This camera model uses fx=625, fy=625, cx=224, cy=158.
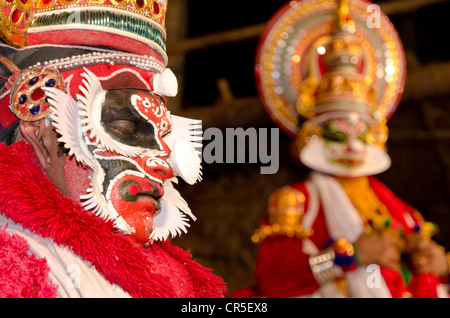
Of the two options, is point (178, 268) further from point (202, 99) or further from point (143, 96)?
point (202, 99)

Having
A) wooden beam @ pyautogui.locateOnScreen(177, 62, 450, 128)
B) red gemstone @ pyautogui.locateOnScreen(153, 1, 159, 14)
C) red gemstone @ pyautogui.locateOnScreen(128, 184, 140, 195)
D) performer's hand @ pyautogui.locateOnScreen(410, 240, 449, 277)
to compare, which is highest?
wooden beam @ pyautogui.locateOnScreen(177, 62, 450, 128)

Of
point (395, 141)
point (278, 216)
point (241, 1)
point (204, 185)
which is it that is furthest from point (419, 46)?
point (278, 216)

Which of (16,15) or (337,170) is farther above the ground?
(337,170)

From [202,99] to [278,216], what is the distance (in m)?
2.81

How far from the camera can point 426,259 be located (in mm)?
2564

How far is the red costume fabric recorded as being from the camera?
2426mm

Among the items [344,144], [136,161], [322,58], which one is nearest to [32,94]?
[136,161]

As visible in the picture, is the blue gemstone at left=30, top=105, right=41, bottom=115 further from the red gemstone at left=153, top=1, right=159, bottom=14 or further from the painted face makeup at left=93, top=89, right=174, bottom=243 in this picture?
the red gemstone at left=153, top=1, right=159, bottom=14

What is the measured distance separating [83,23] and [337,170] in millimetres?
1807

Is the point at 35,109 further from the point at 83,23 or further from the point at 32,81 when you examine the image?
the point at 83,23

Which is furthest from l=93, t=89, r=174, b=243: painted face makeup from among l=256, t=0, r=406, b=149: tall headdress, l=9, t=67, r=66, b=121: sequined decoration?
l=256, t=0, r=406, b=149: tall headdress

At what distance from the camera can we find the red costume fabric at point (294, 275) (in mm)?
2426

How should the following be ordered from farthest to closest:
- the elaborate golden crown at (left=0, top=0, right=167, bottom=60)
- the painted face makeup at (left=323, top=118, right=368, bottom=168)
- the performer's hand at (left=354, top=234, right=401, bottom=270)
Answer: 1. the painted face makeup at (left=323, top=118, right=368, bottom=168)
2. the performer's hand at (left=354, top=234, right=401, bottom=270)
3. the elaborate golden crown at (left=0, top=0, right=167, bottom=60)

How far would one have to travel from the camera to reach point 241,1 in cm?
534
